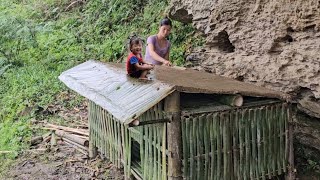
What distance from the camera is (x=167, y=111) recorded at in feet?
13.9

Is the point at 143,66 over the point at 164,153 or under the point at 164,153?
over

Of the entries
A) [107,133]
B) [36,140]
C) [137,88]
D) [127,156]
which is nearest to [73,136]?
[36,140]

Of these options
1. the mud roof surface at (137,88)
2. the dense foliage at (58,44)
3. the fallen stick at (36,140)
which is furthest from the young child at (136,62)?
the dense foliage at (58,44)

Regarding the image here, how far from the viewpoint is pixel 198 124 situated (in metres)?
4.37

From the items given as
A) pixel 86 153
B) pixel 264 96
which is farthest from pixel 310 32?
pixel 86 153

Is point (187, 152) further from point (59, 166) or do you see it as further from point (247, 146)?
point (59, 166)

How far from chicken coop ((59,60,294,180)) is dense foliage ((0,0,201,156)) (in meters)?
4.57

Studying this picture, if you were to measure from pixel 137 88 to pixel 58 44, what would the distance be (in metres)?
A: 9.89

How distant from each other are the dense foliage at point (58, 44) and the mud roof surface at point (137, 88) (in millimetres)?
3822

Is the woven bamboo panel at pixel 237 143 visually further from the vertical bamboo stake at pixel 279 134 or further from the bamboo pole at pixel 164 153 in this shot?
the bamboo pole at pixel 164 153

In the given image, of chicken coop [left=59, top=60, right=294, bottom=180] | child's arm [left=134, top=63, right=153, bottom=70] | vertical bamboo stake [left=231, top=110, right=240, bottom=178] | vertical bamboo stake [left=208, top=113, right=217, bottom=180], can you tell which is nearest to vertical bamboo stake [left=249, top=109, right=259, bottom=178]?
chicken coop [left=59, top=60, right=294, bottom=180]

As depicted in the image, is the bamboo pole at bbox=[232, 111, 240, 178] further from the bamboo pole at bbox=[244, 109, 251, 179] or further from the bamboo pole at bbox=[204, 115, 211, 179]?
the bamboo pole at bbox=[204, 115, 211, 179]

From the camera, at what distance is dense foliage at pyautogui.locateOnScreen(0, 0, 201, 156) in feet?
33.0

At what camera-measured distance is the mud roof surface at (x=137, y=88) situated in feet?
13.5
